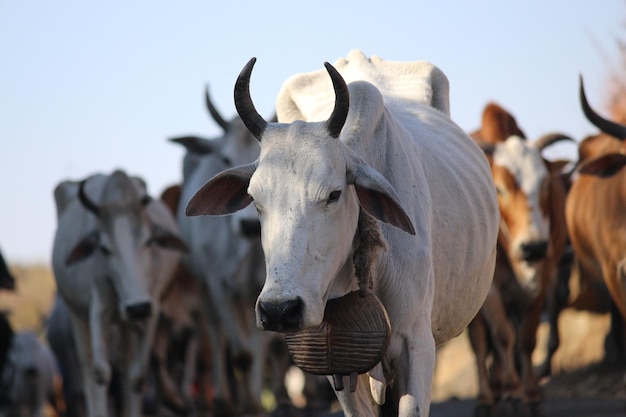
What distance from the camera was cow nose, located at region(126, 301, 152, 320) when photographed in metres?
10.8

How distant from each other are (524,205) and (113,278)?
3.45 meters

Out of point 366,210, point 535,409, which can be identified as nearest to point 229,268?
point 535,409

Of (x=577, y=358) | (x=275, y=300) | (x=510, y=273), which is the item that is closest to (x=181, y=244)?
(x=510, y=273)

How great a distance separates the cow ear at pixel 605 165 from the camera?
1061 centimetres

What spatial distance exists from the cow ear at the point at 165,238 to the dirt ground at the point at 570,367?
12.5 ft

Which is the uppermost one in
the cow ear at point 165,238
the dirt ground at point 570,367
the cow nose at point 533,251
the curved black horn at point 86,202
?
the curved black horn at point 86,202

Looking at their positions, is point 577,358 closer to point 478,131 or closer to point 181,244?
point 478,131

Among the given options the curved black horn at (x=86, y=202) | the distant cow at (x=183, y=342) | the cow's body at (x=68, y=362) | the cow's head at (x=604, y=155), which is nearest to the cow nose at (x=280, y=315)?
the cow's head at (x=604, y=155)

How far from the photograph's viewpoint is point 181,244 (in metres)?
11.6

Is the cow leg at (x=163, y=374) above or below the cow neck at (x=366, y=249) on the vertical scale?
below

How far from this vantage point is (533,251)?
11.3 m

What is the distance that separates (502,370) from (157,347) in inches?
143

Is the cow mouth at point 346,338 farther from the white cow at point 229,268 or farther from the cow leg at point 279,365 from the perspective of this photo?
the cow leg at point 279,365

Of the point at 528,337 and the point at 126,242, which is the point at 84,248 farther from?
the point at 528,337
